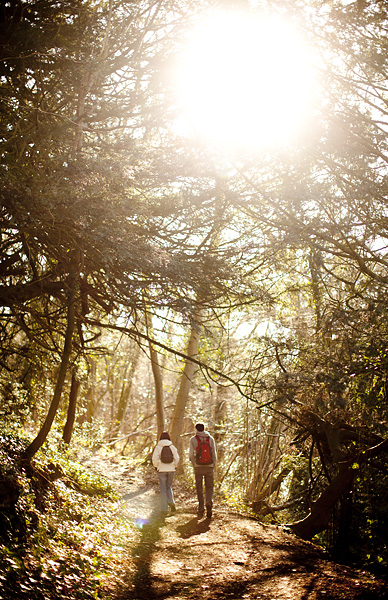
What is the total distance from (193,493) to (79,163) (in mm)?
12103

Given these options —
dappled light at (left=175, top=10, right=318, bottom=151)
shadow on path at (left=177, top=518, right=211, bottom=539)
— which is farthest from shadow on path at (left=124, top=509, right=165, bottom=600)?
dappled light at (left=175, top=10, right=318, bottom=151)

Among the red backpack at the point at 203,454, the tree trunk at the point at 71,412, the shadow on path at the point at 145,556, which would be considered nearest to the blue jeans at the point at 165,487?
the shadow on path at the point at 145,556

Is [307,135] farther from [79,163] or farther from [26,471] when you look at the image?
[26,471]

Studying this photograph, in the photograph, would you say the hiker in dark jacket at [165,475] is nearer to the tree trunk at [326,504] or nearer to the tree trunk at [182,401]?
the tree trunk at [326,504]

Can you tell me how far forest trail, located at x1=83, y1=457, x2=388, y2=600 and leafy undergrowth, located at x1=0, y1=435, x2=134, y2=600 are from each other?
377 millimetres

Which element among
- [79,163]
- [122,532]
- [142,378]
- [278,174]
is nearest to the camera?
[79,163]

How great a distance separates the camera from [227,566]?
6844mm

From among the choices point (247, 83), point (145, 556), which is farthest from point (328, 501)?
point (247, 83)

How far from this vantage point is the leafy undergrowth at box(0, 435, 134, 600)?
4586 millimetres

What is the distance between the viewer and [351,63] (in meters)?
7.59

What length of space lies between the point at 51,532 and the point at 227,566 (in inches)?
103

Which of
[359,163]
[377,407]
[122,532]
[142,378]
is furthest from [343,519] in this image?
[142,378]

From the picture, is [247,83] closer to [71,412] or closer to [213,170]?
[213,170]

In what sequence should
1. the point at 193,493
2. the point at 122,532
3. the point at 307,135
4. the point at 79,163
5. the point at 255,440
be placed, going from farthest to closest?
the point at 193,493, the point at 255,440, the point at 122,532, the point at 307,135, the point at 79,163
